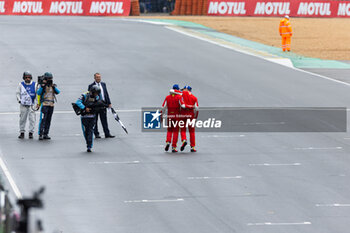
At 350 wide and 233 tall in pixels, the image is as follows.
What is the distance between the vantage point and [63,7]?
196ft

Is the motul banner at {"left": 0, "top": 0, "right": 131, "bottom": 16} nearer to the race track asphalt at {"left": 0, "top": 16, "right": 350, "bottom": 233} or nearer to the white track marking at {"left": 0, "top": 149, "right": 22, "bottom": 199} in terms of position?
the race track asphalt at {"left": 0, "top": 16, "right": 350, "bottom": 233}

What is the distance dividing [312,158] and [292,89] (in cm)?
1196

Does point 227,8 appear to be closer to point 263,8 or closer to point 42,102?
point 263,8

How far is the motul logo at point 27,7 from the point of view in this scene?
5875cm

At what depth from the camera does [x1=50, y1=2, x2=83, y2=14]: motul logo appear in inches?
2340

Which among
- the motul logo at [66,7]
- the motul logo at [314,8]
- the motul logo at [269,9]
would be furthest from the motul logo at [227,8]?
the motul logo at [66,7]

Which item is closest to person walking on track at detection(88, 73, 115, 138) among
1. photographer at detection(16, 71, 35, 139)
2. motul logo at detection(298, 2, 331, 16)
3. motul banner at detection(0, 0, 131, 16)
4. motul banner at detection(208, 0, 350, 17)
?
photographer at detection(16, 71, 35, 139)

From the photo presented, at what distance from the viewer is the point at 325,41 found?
48531 mm

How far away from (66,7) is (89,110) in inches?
1632

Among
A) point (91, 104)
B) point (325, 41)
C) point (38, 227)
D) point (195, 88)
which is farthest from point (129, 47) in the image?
point (38, 227)

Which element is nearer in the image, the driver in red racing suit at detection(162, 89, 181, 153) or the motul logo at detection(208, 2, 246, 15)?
the driver in red racing suit at detection(162, 89, 181, 153)

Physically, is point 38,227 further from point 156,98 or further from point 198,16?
point 198,16

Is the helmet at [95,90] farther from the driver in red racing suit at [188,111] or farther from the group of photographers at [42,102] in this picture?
the driver in red racing suit at [188,111]

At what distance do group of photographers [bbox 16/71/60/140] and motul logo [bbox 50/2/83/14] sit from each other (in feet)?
128
